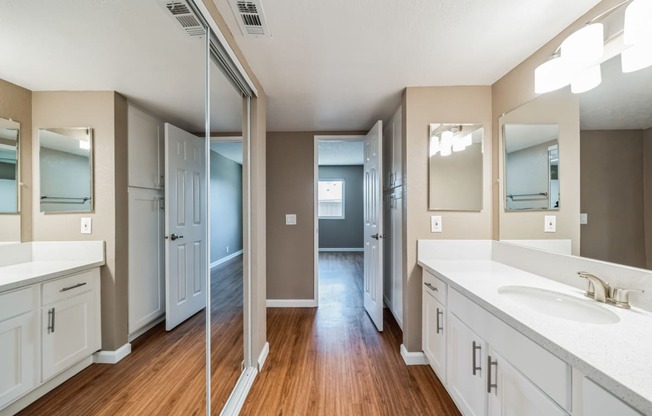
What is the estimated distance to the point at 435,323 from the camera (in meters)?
1.90

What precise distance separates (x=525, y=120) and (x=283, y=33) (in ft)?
5.44

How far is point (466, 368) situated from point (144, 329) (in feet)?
5.27

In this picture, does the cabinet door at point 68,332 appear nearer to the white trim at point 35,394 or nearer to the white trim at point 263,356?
the white trim at point 35,394

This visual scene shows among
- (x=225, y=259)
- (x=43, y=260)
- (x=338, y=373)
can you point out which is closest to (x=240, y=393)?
(x=338, y=373)

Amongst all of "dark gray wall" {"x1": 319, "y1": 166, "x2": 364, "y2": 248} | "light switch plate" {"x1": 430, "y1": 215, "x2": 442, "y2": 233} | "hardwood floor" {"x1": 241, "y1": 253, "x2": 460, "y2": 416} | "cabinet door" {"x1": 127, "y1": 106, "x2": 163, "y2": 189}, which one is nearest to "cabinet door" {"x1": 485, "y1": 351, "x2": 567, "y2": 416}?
"hardwood floor" {"x1": 241, "y1": 253, "x2": 460, "y2": 416}

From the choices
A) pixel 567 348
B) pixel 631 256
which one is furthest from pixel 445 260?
pixel 567 348

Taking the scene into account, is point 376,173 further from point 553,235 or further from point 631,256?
point 631,256

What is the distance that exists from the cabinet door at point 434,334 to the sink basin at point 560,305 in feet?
1.51

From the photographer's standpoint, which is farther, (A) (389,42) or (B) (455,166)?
(B) (455,166)

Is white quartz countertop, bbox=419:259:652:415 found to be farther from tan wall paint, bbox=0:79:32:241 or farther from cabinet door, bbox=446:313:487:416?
tan wall paint, bbox=0:79:32:241

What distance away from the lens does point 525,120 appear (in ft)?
5.96

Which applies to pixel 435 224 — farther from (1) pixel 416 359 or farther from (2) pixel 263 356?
(2) pixel 263 356

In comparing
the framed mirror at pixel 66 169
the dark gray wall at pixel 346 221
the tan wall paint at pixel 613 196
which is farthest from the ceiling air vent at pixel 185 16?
the dark gray wall at pixel 346 221

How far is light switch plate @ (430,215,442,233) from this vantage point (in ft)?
7.14
